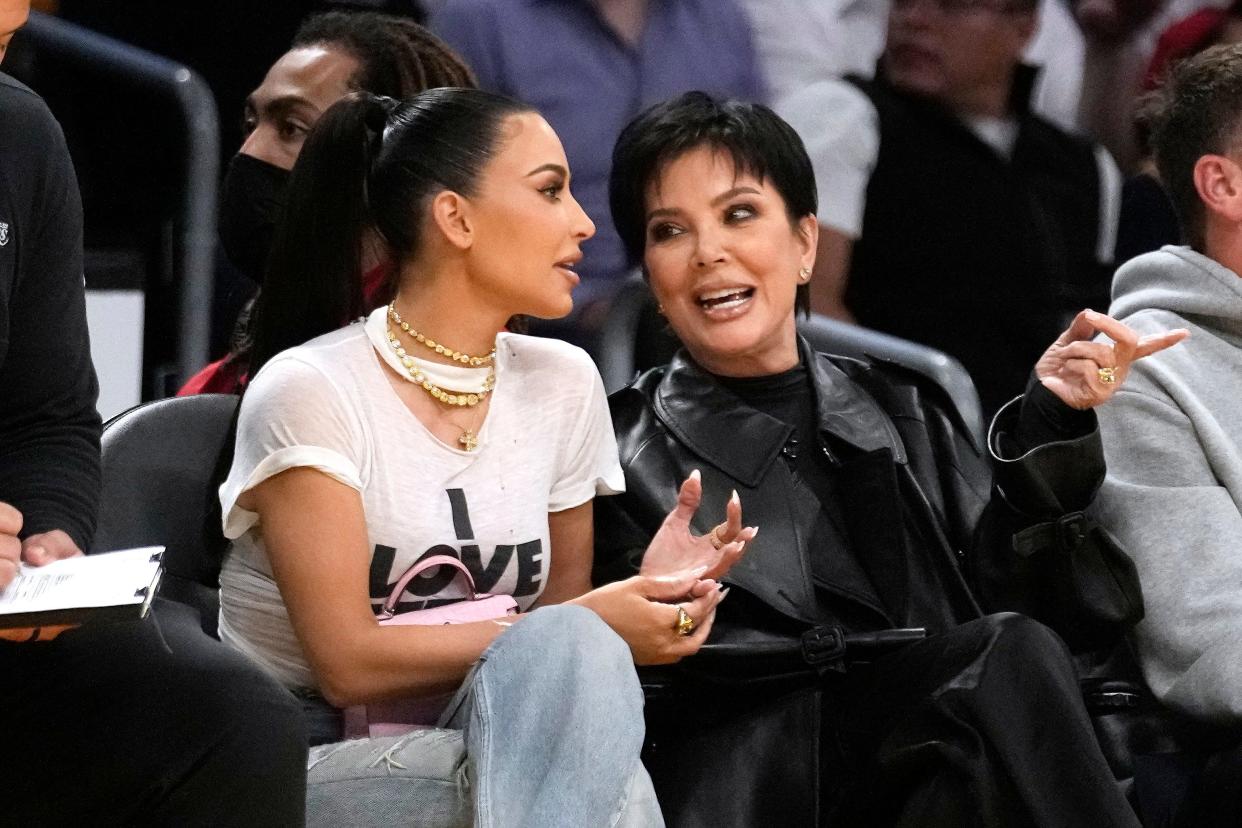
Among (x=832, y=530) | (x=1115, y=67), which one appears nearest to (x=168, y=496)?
(x=832, y=530)

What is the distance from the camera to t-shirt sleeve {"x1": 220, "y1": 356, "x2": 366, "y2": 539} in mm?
2008

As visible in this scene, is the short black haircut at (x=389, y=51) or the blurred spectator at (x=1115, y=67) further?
the blurred spectator at (x=1115, y=67)

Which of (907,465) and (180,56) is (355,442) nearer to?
(907,465)

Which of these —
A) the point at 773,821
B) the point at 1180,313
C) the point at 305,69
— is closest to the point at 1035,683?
the point at 773,821

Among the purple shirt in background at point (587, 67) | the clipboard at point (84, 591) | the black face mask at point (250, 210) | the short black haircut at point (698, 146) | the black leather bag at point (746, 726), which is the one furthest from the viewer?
the purple shirt in background at point (587, 67)

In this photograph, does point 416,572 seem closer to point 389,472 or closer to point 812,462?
point 389,472

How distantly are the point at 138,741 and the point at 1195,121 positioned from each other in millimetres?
1793

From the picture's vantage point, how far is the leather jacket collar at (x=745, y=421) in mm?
2404

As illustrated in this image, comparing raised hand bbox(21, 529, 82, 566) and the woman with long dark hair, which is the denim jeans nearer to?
the woman with long dark hair

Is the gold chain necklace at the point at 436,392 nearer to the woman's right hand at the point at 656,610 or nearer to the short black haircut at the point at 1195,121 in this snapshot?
the woman's right hand at the point at 656,610

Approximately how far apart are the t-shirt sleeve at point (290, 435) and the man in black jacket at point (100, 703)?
0.21 metres

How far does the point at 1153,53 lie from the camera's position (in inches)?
155

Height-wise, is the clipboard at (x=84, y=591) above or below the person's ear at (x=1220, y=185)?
below

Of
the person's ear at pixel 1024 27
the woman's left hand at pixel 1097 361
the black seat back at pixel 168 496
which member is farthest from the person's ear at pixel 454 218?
the person's ear at pixel 1024 27
